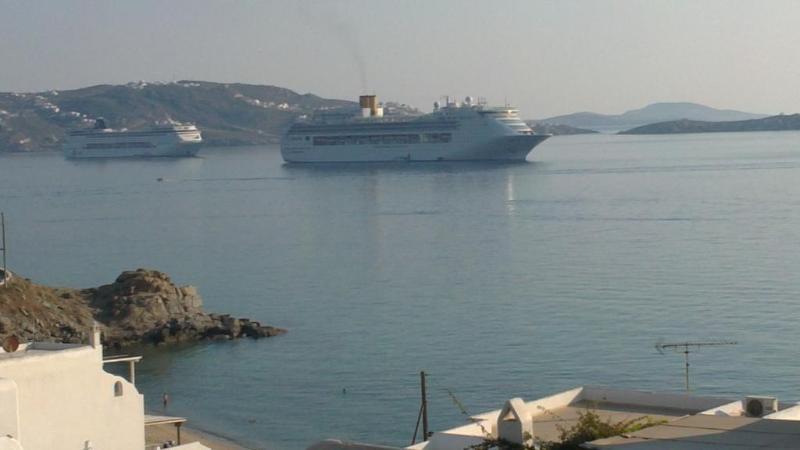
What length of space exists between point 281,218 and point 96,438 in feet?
110

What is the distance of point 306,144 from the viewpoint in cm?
7550

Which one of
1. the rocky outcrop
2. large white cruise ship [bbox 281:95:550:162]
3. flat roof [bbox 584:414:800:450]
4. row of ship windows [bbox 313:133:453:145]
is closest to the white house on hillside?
flat roof [bbox 584:414:800:450]

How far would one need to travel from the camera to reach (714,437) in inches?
216

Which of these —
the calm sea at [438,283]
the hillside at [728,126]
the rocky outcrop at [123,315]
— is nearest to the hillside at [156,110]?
the hillside at [728,126]

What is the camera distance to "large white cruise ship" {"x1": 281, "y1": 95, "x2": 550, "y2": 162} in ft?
223

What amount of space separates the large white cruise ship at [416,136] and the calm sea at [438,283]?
1291 centimetres

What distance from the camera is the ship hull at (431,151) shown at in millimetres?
68688

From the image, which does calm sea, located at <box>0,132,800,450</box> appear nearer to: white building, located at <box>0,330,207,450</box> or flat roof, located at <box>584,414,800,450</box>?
white building, located at <box>0,330,207,450</box>

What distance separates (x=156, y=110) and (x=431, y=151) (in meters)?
101

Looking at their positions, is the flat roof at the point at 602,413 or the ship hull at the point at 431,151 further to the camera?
the ship hull at the point at 431,151

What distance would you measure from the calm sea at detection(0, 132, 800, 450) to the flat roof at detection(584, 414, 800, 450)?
25.8 feet

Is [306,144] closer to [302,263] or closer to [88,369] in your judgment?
[302,263]

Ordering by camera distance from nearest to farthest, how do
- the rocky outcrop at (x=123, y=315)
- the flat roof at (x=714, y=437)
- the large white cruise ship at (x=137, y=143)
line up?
the flat roof at (x=714, y=437), the rocky outcrop at (x=123, y=315), the large white cruise ship at (x=137, y=143)

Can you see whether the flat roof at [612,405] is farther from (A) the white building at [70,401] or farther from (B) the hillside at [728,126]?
(B) the hillside at [728,126]
